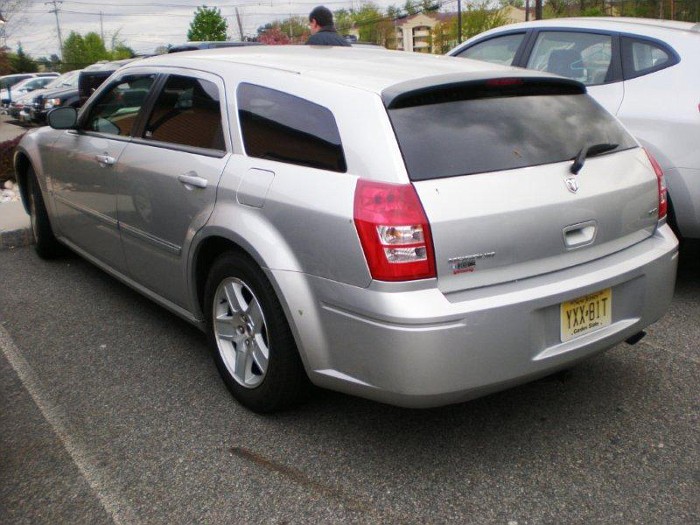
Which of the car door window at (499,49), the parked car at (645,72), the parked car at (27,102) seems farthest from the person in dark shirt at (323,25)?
the parked car at (27,102)

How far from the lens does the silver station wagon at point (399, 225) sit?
108 inches

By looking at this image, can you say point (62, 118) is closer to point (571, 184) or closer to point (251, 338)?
point (251, 338)

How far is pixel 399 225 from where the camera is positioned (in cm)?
272

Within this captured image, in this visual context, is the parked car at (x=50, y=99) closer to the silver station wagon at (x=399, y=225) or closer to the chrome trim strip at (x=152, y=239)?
the chrome trim strip at (x=152, y=239)

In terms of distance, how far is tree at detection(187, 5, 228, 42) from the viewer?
87162 mm

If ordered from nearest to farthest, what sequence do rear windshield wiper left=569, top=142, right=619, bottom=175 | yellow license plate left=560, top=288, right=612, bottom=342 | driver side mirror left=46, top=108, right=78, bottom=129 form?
yellow license plate left=560, top=288, right=612, bottom=342 → rear windshield wiper left=569, top=142, right=619, bottom=175 → driver side mirror left=46, top=108, right=78, bottom=129

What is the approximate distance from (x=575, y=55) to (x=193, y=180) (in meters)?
3.31

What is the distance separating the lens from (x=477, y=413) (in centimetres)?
347

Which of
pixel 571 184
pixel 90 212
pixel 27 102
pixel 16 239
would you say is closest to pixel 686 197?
pixel 571 184

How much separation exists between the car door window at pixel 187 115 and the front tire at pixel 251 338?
0.64 metres

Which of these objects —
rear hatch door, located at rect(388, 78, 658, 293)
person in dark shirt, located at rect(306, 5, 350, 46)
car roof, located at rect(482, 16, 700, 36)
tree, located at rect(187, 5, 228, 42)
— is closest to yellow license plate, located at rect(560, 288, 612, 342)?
rear hatch door, located at rect(388, 78, 658, 293)

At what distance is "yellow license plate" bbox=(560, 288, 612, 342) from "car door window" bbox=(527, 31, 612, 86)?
2.73 meters

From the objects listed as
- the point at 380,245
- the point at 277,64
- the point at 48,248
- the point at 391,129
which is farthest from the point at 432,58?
the point at 48,248

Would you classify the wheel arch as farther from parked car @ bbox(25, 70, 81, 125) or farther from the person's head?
parked car @ bbox(25, 70, 81, 125)
